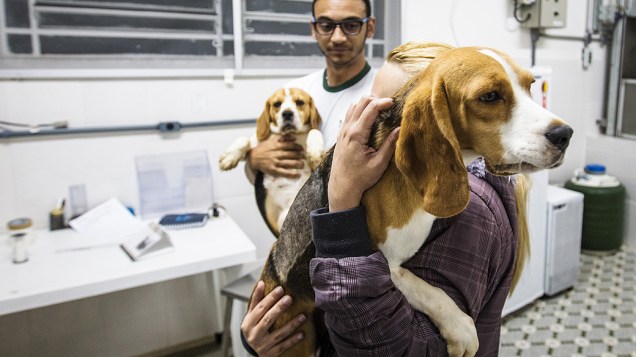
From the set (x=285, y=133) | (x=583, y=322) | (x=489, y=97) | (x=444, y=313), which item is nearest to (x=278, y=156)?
(x=285, y=133)

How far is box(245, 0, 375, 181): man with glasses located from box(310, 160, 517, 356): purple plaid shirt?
0.98 m

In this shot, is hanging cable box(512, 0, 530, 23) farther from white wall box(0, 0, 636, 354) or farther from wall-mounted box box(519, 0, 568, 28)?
white wall box(0, 0, 636, 354)

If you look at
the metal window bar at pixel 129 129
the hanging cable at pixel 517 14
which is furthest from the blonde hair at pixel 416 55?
the hanging cable at pixel 517 14

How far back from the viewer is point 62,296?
1859 millimetres

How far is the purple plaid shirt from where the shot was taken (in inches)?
33.8

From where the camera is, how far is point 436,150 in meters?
0.75

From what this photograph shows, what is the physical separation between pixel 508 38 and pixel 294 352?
147 inches

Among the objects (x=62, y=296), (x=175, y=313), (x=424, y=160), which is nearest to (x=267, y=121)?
(x=62, y=296)

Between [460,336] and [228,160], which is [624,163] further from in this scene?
[460,336]

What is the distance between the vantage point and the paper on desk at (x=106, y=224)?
235 centimetres

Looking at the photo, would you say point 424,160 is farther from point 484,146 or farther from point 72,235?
point 72,235

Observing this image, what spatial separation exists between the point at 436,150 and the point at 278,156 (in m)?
1.28

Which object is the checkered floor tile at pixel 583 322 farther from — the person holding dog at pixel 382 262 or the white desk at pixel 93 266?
the person holding dog at pixel 382 262

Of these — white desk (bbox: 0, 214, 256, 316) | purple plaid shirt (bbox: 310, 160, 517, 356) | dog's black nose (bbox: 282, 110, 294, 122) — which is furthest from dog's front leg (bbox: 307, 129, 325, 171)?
purple plaid shirt (bbox: 310, 160, 517, 356)
